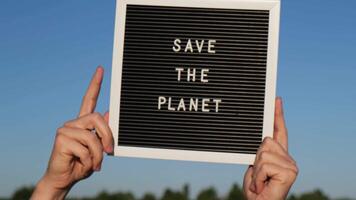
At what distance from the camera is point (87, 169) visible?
313 cm

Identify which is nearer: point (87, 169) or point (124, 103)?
point (87, 169)

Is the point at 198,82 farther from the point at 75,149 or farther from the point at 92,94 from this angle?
the point at 75,149

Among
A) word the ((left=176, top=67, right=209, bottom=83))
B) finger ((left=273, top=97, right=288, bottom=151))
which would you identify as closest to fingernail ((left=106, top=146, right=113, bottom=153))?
word the ((left=176, top=67, right=209, bottom=83))

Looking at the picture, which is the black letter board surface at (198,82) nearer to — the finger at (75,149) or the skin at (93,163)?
the skin at (93,163)

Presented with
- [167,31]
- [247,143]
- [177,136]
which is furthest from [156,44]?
[247,143]

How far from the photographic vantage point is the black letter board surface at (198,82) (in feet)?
10.9

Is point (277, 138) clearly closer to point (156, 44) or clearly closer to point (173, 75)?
point (173, 75)

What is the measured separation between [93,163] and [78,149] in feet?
0.45

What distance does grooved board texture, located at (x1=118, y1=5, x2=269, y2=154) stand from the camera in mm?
3348

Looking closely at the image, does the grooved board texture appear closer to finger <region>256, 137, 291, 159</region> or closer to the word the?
the word the

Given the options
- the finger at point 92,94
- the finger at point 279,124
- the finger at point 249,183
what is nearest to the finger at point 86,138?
the finger at point 92,94

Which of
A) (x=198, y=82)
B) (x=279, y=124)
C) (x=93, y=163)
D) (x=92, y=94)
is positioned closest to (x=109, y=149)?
(x=93, y=163)

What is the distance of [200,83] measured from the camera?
3.36 m

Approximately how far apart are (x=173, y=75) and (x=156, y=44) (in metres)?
0.23
